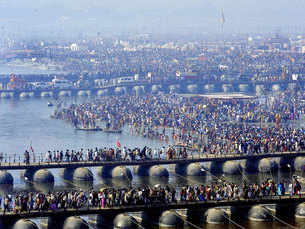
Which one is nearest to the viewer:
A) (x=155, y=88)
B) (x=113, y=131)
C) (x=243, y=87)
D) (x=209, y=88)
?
(x=113, y=131)

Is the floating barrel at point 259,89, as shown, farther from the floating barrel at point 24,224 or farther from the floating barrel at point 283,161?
the floating barrel at point 24,224

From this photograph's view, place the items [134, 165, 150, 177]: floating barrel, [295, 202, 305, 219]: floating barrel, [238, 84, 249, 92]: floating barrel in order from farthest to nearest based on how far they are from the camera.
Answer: [238, 84, 249, 92]: floating barrel → [134, 165, 150, 177]: floating barrel → [295, 202, 305, 219]: floating barrel

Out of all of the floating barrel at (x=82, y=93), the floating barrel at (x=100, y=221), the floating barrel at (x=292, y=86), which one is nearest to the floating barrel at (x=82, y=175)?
the floating barrel at (x=100, y=221)

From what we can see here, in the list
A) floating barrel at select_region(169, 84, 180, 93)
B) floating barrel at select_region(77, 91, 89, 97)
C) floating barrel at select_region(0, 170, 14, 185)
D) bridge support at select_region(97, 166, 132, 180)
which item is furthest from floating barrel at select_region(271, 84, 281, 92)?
floating barrel at select_region(0, 170, 14, 185)

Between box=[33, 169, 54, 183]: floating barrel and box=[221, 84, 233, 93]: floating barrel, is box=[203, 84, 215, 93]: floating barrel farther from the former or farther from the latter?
box=[33, 169, 54, 183]: floating barrel

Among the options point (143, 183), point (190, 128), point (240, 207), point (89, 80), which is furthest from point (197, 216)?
point (89, 80)

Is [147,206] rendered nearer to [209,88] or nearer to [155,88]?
[155,88]

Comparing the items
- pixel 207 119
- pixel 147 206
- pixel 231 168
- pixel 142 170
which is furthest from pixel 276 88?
pixel 147 206
